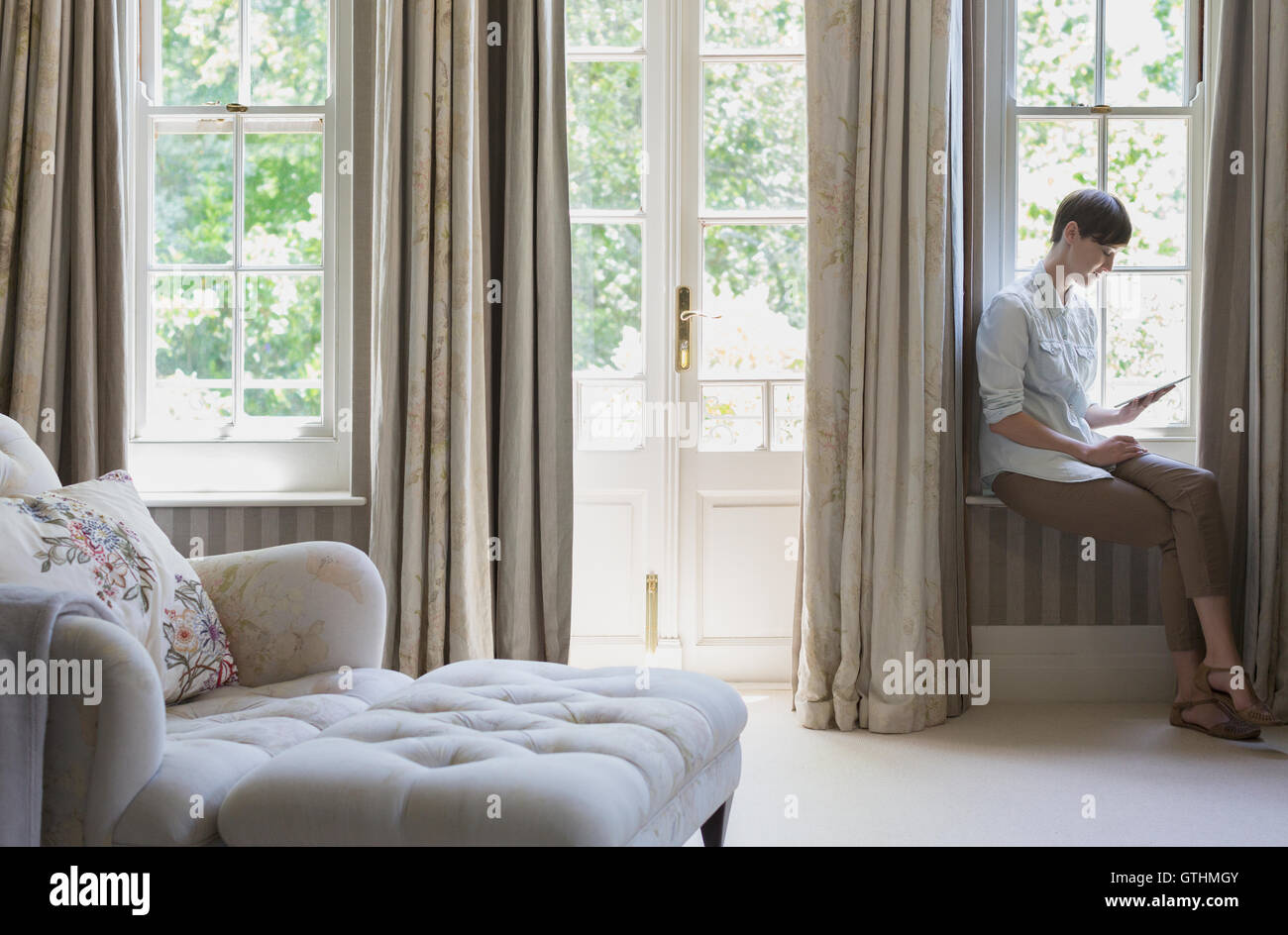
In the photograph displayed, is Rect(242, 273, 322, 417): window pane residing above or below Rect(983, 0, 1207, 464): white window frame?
below

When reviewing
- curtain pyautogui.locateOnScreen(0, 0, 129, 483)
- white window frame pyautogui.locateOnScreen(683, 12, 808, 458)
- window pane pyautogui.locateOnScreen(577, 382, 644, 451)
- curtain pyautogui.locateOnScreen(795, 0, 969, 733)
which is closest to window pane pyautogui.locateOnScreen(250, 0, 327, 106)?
curtain pyautogui.locateOnScreen(0, 0, 129, 483)

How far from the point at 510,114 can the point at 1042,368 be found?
168 centimetres

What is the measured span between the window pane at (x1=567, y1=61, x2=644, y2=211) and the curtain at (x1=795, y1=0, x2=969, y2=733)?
0.59 meters

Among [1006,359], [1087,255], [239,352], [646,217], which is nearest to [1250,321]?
[1087,255]

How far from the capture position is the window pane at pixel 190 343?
10.5ft

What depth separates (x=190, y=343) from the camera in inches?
127

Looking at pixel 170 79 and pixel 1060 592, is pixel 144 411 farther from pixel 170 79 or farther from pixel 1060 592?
pixel 1060 592

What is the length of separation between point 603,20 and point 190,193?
1.37 m

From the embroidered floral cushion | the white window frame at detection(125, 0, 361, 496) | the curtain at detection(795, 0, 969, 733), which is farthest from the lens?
the white window frame at detection(125, 0, 361, 496)

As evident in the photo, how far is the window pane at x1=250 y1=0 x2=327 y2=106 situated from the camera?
3.18 meters

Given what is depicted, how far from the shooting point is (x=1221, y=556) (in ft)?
9.22

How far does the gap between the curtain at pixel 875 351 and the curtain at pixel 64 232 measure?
76.0 inches

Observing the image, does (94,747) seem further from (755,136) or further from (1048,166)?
(1048,166)

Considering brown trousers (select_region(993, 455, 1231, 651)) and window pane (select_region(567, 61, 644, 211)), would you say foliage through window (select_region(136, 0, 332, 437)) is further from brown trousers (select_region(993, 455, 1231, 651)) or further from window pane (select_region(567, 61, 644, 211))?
brown trousers (select_region(993, 455, 1231, 651))
